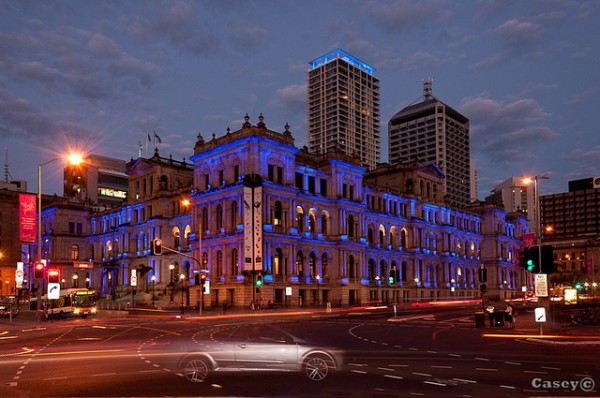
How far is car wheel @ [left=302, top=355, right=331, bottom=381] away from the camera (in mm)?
15800

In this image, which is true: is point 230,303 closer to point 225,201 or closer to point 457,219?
point 225,201

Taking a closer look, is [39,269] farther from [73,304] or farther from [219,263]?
[219,263]

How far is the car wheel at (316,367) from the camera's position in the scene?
15.8m

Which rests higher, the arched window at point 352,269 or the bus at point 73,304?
the arched window at point 352,269

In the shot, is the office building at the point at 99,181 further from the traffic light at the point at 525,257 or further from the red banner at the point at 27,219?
the traffic light at the point at 525,257

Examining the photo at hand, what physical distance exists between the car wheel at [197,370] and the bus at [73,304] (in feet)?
163

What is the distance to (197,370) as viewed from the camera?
15.8 metres

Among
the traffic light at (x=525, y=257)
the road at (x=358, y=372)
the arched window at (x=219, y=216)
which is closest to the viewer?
the road at (x=358, y=372)

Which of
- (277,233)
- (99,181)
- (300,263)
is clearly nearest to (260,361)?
(277,233)

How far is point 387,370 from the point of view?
59.1ft

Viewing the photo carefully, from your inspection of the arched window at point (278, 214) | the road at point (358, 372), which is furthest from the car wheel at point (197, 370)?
the arched window at point (278, 214)

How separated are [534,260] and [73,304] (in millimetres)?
51204

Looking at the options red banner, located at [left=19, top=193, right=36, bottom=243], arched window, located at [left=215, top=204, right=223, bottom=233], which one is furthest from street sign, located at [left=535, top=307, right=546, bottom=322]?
arched window, located at [left=215, top=204, right=223, bottom=233]

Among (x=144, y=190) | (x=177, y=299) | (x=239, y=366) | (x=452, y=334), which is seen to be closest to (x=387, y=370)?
(x=239, y=366)
